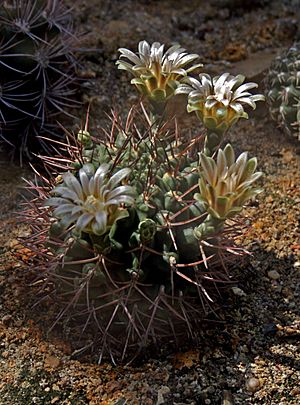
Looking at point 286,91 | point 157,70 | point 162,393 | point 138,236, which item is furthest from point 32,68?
point 162,393

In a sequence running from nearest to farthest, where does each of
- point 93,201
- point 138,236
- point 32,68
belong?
point 93,201, point 138,236, point 32,68

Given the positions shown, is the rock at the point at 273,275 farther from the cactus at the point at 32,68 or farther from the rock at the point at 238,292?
the cactus at the point at 32,68

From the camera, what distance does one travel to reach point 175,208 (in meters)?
1.99

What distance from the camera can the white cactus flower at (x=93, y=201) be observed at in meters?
1.74

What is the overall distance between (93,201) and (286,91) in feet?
5.03

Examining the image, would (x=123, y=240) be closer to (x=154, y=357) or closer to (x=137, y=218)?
(x=137, y=218)

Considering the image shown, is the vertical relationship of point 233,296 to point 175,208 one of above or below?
below

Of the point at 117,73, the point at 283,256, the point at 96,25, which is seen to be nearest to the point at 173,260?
the point at 283,256

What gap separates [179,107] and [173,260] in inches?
60.9

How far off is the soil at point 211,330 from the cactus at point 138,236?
3.6 inches

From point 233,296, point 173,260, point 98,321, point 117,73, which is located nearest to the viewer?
point 173,260

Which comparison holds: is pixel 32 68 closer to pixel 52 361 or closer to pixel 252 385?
pixel 52 361

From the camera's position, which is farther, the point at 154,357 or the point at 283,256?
the point at 283,256

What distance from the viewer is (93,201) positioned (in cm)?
177
